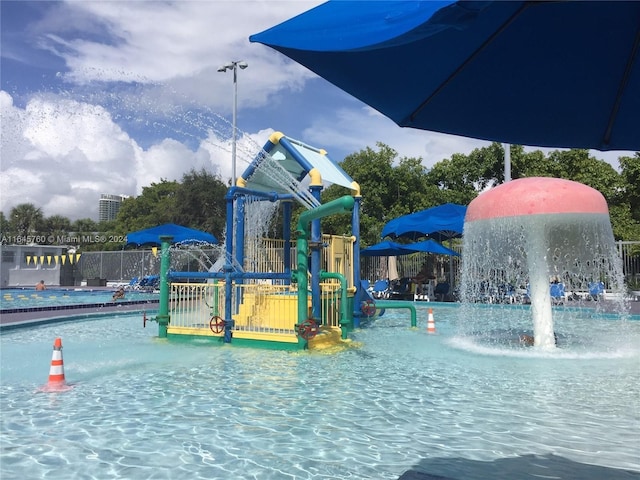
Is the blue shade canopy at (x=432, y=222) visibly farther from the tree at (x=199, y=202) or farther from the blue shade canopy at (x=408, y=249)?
the tree at (x=199, y=202)

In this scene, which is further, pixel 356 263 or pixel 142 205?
pixel 142 205

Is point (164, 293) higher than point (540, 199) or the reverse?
the reverse

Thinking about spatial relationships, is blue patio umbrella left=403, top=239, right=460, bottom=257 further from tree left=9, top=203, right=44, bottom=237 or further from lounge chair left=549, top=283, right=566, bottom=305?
tree left=9, top=203, right=44, bottom=237

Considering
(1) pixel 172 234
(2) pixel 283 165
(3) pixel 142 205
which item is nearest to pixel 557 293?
(2) pixel 283 165

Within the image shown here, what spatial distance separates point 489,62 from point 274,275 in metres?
6.86

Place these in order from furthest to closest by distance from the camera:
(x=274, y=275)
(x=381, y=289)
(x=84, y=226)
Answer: (x=84, y=226)
(x=381, y=289)
(x=274, y=275)

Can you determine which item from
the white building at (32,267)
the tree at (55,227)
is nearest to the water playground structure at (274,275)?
the white building at (32,267)

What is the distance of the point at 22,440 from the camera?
175 inches

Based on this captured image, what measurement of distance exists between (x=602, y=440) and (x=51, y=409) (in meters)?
5.39

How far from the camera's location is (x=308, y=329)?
8.64 m

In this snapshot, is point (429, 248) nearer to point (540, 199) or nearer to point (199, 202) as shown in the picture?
point (540, 199)

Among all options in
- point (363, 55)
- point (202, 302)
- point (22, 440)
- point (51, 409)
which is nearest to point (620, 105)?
point (363, 55)

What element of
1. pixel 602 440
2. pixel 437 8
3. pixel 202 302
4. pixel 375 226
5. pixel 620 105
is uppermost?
pixel 375 226

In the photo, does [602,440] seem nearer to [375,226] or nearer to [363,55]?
[363,55]
